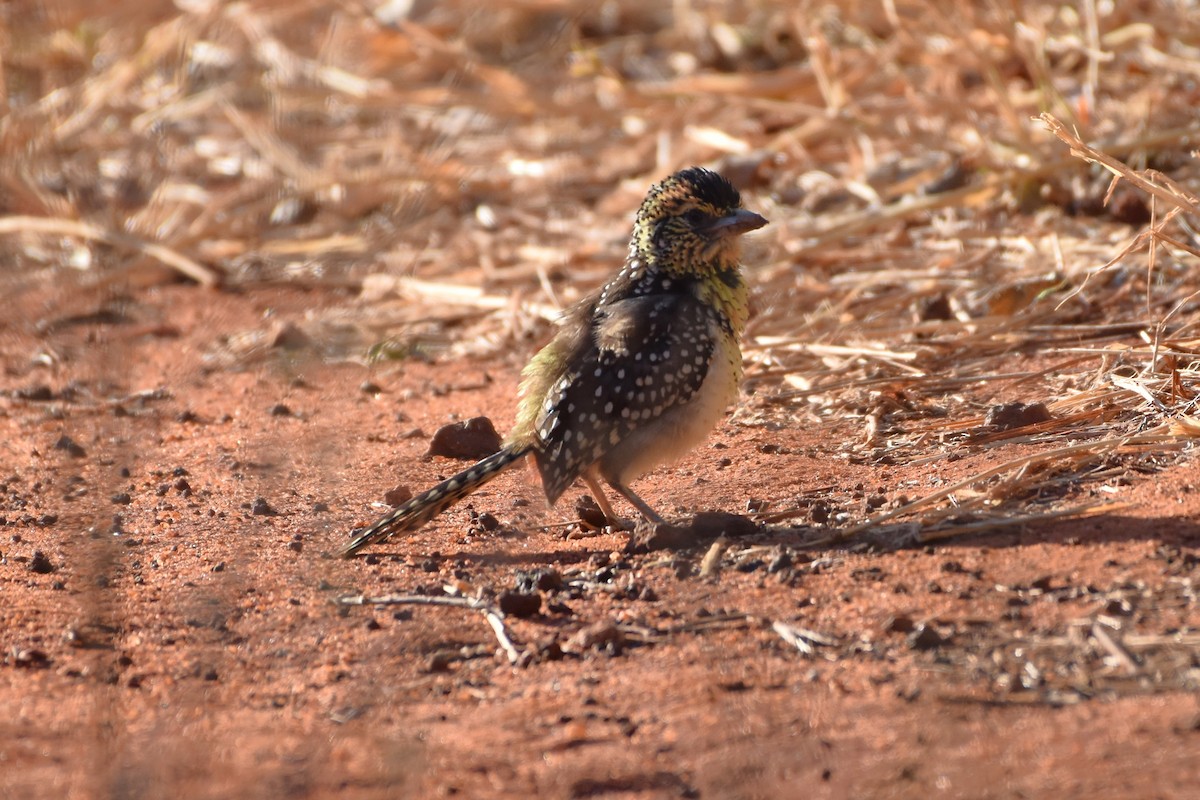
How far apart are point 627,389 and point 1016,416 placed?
4.94 feet

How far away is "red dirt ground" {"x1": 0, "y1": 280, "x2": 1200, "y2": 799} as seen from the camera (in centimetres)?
325

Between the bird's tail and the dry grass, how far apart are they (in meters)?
1.44

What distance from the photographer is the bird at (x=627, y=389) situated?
4.89m

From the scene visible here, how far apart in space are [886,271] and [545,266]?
209 centimetres

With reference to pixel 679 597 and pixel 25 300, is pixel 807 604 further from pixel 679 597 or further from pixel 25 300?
pixel 25 300

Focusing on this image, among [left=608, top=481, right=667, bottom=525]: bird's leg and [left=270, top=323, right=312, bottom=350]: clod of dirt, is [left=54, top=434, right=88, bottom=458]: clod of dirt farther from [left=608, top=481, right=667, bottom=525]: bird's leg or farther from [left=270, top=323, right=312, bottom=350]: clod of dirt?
[left=608, top=481, right=667, bottom=525]: bird's leg

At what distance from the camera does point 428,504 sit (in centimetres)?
488

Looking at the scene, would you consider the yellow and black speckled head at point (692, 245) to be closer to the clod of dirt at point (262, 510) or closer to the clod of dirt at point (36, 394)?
the clod of dirt at point (262, 510)

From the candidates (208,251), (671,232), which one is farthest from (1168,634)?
(208,251)

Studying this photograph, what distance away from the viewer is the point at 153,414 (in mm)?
6988

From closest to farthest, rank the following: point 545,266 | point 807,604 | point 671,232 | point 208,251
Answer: point 807,604, point 671,232, point 545,266, point 208,251

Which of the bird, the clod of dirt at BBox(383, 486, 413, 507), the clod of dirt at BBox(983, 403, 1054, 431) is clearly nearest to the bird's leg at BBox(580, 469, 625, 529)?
the bird

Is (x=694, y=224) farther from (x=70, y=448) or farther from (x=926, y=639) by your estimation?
(x=70, y=448)

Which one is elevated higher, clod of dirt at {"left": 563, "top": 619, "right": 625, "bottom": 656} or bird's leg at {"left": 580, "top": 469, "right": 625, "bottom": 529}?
bird's leg at {"left": 580, "top": 469, "right": 625, "bottom": 529}
